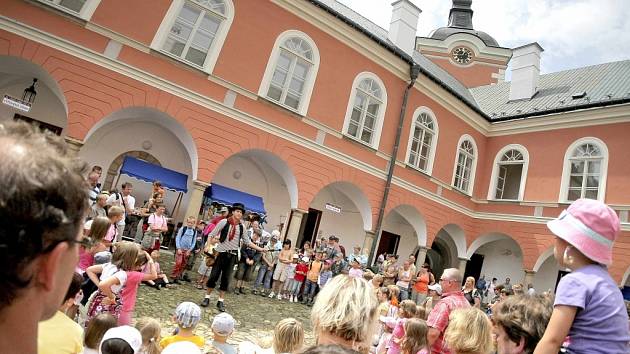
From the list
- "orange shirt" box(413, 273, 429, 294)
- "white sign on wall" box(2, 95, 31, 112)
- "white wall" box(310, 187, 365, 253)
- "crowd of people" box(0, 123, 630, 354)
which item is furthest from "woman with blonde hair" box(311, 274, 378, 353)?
"white wall" box(310, 187, 365, 253)

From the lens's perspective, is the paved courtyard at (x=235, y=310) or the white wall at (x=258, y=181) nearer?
the paved courtyard at (x=235, y=310)

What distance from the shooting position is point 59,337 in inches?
81.5

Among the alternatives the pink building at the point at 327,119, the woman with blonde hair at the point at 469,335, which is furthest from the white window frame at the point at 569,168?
the woman with blonde hair at the point at 469,335

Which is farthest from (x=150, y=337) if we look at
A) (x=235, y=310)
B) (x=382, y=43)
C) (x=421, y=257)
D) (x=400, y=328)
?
(x=421, y=257)

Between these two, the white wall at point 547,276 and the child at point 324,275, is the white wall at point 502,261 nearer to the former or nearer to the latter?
the white wall at point 547,276

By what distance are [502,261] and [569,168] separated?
198 inches

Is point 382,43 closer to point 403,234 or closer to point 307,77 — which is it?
point 307,77

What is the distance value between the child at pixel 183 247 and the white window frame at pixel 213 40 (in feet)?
14.0

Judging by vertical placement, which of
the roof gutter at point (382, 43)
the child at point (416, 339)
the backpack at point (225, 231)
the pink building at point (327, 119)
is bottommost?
the child at point (416, 339)

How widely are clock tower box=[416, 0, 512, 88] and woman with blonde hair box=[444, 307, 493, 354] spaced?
2430 centimetres

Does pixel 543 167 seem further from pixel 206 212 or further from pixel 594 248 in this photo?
pixel 594 248

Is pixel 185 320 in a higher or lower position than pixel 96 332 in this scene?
higher

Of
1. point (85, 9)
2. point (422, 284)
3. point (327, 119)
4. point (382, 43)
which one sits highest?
point (382, 43)

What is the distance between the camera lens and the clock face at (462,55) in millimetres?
24531
